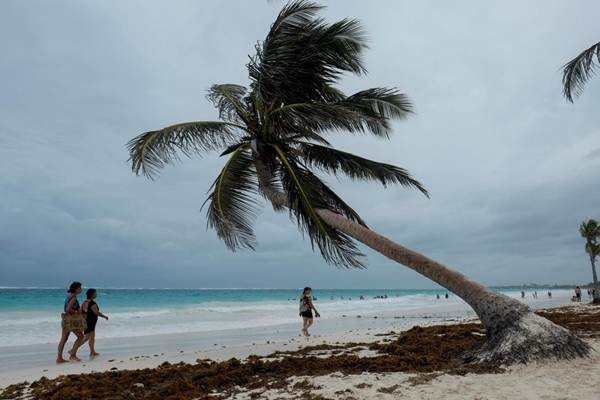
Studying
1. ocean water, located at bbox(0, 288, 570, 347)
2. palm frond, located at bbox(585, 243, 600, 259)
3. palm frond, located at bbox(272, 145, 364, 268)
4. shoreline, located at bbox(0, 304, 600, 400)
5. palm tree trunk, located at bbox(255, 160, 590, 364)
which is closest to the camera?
shoreline, located at bbox(0, 304, 600, 400)

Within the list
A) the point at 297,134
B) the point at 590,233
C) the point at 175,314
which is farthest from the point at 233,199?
the point at 590,233

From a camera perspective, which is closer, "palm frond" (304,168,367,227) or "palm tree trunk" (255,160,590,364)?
"palm tree trunk" (255,160,590,364)

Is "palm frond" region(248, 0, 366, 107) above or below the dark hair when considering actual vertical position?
above

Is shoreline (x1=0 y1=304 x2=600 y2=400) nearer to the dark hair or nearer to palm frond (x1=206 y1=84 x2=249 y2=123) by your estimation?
the dark hair

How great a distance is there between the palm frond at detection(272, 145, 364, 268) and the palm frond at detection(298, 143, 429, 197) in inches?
45.9

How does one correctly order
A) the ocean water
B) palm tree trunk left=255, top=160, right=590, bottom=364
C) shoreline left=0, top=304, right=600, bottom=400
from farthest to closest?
the ocean water, palm tree trunk left=255, top=160, right=590, bottom=364, shoreline left=0, top=304, right=600, bottom=400

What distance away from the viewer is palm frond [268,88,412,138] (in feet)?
26.8

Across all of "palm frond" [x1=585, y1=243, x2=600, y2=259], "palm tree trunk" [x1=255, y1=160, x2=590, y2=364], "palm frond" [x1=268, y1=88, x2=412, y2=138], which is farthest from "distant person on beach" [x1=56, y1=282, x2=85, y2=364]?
"palm frond" [x1=585, y1=243, x2=600, y2=259]

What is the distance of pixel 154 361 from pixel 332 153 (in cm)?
563

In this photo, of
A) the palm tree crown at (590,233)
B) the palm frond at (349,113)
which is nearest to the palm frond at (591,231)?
the palm tree crown at (590,233)

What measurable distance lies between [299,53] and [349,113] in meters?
1.79

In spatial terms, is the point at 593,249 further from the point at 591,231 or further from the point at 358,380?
the point at 358,380

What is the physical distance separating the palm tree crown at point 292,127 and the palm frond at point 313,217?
0.02 metres

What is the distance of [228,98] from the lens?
9672 millimetres
